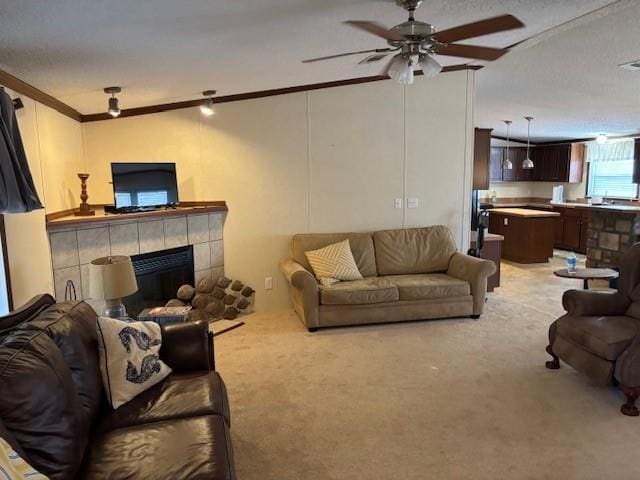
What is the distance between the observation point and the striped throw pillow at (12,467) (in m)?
1.16

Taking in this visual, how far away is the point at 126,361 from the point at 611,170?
29.9ft

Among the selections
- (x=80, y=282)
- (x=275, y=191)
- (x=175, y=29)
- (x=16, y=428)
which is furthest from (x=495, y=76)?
(x=16, y=428)

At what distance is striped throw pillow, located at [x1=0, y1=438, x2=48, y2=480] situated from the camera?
116 cm

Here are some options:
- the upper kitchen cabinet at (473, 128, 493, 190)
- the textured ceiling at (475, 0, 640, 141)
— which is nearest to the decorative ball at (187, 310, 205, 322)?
the textured ceiling at (475, 0, 640, 141)

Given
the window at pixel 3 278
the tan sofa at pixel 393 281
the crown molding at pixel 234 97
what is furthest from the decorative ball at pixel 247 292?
the window at pixel 3 278

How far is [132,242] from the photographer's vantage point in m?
4.08

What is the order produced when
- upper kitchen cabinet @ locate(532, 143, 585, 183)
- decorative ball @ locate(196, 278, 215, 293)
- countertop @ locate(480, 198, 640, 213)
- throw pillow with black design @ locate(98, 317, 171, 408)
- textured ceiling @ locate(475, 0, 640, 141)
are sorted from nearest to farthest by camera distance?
throw pillow with black design @ locate(98, 317, 171, 408) → textured ceiling @ locate(475, 0, 640, 141) → decorative ball @ locate(196, 278, 215, 293) → countertop @ locate(480, 198, 640, 213) → upper kitchen cabinet @ locate(532, 143, 585, 183)

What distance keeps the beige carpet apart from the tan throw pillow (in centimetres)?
54

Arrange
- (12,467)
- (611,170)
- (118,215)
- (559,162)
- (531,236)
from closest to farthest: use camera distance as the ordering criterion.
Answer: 1. (12,467)
2. (118,215)
3. (531,236)
4. (611,170)
5. (559,162)

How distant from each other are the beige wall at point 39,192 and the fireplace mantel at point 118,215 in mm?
77

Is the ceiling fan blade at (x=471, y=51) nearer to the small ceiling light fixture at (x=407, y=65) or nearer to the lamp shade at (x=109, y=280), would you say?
the small ceiling light fixture at (x=407, y=65)

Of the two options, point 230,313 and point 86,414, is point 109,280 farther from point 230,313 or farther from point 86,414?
point 230,313

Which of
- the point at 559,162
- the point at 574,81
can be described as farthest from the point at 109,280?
the point at 559,162

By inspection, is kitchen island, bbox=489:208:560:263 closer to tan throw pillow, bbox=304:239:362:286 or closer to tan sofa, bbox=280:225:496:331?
tan sofa, bbox=280:225:496:331
